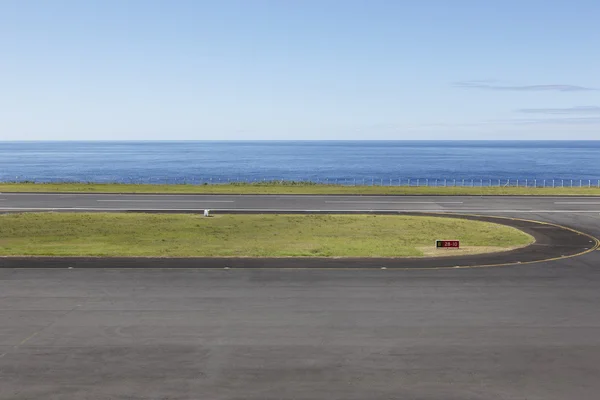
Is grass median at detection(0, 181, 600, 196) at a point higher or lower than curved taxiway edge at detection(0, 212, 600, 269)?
higher

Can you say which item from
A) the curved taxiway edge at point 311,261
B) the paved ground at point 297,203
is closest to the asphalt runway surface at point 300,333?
the curved taxiway edge at point 311,261

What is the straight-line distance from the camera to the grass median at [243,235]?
3794 centimetres

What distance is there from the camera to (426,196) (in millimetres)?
75688

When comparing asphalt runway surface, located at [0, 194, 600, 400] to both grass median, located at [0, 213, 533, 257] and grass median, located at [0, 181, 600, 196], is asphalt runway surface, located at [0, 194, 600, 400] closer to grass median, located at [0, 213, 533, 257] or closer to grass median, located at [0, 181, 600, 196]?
grass median, located at [0, 213, 533, 257]

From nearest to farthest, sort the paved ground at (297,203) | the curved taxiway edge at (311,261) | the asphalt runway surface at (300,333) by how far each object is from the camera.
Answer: the asphalt runway surface at (300,333)
the curved taxiway edge at (311,261)
the paved ground at (297,203)

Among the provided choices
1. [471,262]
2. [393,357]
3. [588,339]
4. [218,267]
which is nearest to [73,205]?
[218,267]

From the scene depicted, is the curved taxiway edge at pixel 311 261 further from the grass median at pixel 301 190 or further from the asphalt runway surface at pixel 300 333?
the grass median at pixel 301 190

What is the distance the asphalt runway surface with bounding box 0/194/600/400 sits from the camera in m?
17.5

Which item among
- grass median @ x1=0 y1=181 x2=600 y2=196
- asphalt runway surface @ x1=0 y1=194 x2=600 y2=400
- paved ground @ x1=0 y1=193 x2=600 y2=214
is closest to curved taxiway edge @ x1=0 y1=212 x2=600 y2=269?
asphalt runway surface @ x1=0 y1=194 x2=600 y2=400

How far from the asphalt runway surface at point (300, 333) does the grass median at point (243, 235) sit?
213 inches

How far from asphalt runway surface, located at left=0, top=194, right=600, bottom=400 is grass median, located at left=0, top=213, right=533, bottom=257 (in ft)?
17.7

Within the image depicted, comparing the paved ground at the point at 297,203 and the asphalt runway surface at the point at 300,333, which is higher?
the paved ground at the point at 297,203

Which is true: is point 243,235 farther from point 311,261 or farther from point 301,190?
point 301,190

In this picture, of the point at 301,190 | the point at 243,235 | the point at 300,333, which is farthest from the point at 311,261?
the point at 301,190
